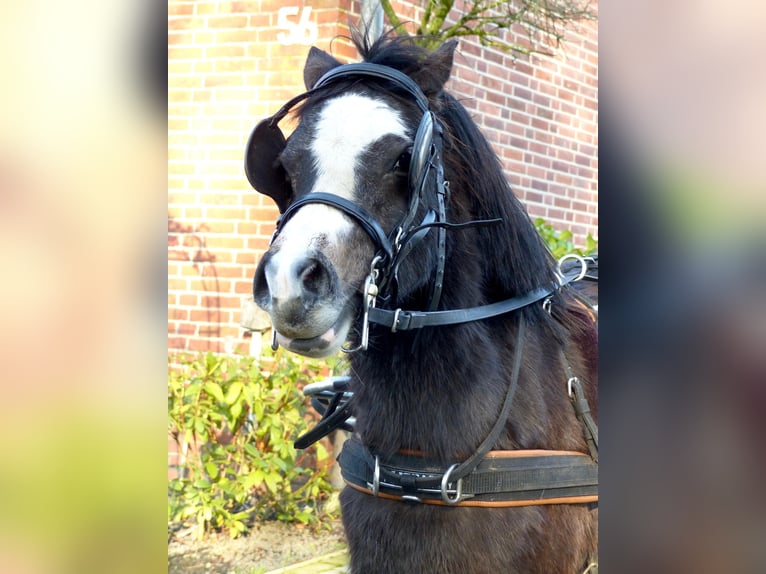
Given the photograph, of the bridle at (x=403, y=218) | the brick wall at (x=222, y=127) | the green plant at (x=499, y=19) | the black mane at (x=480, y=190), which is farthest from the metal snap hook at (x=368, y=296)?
the brick wall at (x=222, y=127)

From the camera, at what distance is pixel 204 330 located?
4484 millimetres

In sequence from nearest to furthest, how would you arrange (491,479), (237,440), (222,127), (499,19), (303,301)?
1. (303,301)
2. (491,479)
3. (237,440)
4. (222,127)
5. (499,19)

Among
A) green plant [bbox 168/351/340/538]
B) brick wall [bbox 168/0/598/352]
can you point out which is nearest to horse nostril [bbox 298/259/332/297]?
green plant [bbox 168/351/340/538]

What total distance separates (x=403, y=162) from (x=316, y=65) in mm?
566

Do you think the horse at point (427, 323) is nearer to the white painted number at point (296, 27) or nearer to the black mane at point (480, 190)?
the black mane at point (480, 190)

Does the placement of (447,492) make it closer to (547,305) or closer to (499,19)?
(547,305)

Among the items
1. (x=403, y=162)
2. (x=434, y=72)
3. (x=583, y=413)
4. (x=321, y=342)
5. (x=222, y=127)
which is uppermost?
(x=222, y=127)

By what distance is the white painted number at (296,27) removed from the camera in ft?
14.1

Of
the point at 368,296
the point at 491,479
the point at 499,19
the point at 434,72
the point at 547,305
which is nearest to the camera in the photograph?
the point at 368,296

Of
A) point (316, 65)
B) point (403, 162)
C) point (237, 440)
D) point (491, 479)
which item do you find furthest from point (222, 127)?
point (491, 479)

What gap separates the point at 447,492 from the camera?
5.89 feet
